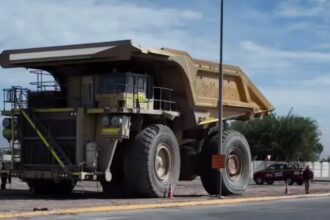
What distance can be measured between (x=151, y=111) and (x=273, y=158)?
70.6 m

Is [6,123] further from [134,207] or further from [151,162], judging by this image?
[134,207]

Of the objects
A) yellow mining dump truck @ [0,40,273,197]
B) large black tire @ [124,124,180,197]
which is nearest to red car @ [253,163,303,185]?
yellow mining dump truck @ [0,40,273,197]

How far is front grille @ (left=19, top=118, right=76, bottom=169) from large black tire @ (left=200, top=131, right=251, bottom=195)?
239 inches

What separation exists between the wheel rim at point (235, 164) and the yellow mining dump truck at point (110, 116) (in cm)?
74

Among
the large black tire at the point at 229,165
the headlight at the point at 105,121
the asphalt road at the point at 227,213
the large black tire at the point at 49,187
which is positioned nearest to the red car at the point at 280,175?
the large black tire at the point at 229,165

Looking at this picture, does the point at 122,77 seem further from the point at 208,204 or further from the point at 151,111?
the point at 208,204

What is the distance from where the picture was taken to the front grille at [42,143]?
984 inches

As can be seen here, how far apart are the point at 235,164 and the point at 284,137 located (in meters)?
66.3

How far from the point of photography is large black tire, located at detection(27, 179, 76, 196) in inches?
1073

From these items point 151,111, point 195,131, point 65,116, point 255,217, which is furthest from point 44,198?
point 255,217

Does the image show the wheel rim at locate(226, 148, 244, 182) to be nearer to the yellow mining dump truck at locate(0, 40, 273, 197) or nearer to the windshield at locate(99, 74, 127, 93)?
the yellow mining dump truck at locate(0, 40, 273, 197)

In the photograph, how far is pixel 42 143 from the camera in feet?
83.1

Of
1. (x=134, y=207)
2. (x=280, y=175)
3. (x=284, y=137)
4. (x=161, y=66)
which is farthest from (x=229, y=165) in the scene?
(x=284, y=137)

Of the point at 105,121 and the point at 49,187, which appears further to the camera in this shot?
the point at 49,187
